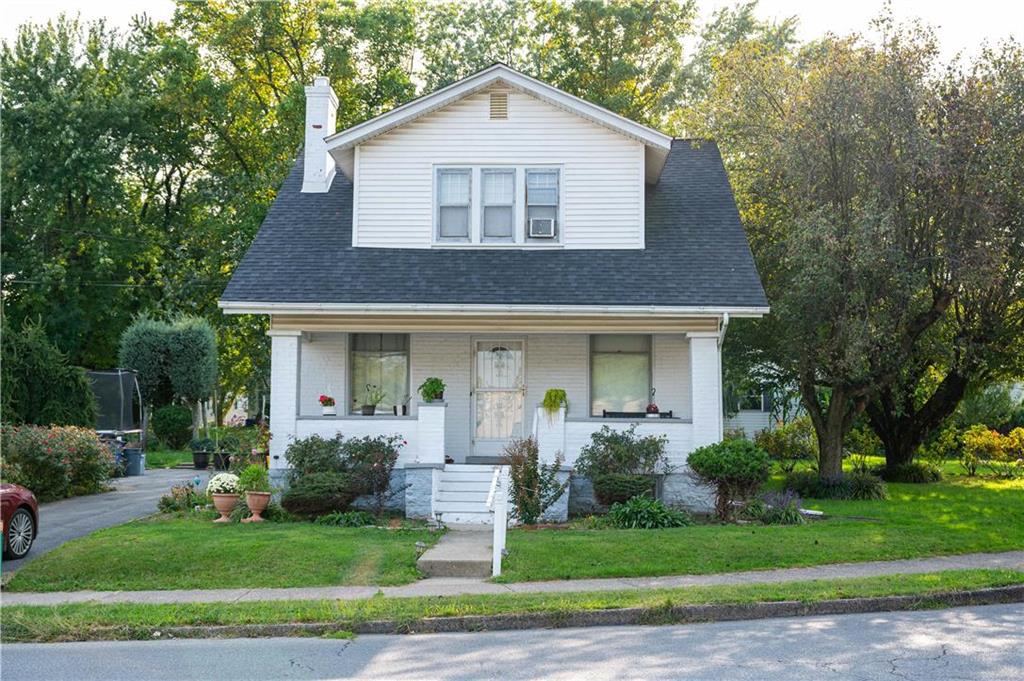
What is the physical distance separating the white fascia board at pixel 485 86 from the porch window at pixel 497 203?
4.83 ft

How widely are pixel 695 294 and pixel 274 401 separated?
7.27 meters

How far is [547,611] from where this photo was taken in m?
10.1

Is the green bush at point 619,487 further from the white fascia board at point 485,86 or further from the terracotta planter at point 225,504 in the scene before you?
the white fascia board at point 485,86

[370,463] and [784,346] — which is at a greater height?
[784,346]

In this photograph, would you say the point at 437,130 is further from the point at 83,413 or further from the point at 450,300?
the point at 83,413

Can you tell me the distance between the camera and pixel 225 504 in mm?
16391

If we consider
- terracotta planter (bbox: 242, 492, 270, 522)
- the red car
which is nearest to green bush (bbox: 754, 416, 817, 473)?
terracotta planter (bbox: 242, 492, 270, 522)

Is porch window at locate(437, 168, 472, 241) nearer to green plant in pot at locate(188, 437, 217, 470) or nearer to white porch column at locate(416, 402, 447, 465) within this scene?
white porch column at locate(416, 402, 447, 465)

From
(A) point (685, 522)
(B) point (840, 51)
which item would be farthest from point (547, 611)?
(B) point (840, 51)

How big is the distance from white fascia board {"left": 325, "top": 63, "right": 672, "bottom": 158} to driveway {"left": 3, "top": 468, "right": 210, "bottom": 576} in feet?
24.9

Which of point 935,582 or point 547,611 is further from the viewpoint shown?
point 935,582

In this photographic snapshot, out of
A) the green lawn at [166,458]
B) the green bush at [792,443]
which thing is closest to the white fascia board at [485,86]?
the green bush at [792,443]

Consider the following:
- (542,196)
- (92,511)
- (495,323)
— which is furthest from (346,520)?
(542,196)

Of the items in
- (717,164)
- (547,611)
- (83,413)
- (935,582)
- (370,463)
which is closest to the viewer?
(547,611)
